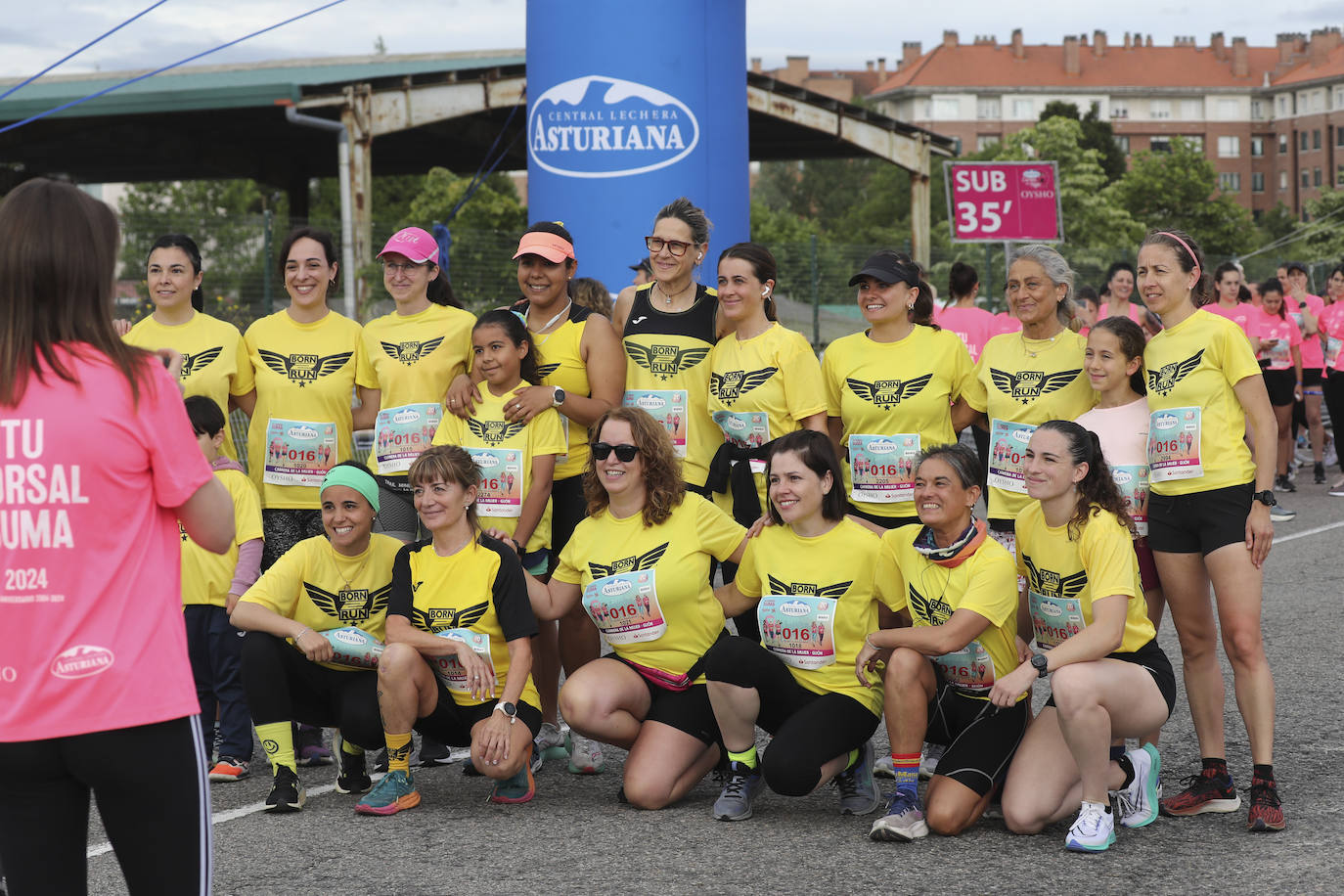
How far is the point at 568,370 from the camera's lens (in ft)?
17.8

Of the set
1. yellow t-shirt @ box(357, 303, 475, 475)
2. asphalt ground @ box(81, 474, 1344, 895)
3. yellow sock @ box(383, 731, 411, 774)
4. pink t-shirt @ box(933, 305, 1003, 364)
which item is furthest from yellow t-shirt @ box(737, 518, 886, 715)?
pink t-shirt @ box(933, 305, 1003, 364)

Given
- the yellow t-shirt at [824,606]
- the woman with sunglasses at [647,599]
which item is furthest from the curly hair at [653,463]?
the yellow t-shirt at [824,606]

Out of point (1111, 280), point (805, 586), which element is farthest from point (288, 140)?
point (805, 586)

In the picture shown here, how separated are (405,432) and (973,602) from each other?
89.3 inches

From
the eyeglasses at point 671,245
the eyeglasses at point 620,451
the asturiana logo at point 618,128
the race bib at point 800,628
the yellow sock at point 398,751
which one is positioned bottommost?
the yellow sock at point 398,751

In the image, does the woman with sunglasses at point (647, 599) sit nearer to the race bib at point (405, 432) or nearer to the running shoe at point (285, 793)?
the race bib at point (405, 432)

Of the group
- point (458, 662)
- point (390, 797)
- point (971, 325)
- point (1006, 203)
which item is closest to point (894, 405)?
point (458, 662)

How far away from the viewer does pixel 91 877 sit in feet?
13.5

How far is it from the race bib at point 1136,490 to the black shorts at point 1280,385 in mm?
8429

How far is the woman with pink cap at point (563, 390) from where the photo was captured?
17.3 ft

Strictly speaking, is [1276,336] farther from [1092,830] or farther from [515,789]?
[515,789]

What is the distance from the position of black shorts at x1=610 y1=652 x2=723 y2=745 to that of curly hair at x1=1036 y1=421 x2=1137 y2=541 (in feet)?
4.51

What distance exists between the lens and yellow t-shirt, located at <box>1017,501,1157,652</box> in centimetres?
430

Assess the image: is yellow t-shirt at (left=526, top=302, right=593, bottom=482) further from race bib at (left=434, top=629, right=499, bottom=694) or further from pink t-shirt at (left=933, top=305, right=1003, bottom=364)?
pink t-shirt at (left=933, top=305, right=1003, bottom=364)
